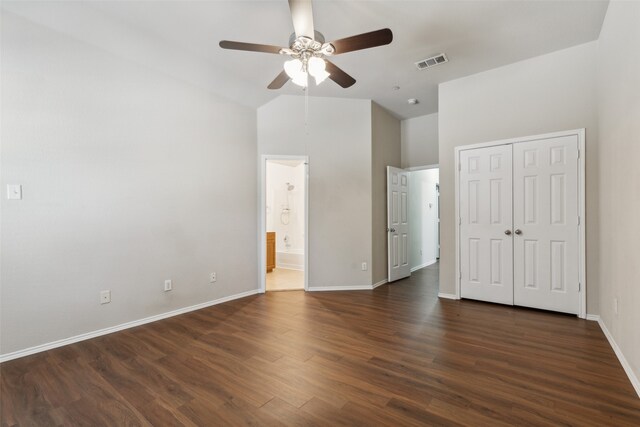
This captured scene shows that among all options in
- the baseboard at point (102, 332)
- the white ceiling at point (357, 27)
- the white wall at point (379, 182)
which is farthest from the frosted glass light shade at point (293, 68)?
the baseboard at point (102, 332)

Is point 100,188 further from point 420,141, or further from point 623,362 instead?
point 420,141

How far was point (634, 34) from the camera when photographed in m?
2.07

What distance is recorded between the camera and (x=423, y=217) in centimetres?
688

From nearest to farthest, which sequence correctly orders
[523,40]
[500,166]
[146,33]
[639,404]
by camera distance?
1. [639,404]
2. [146,33]
3. [523,40]
4. [500,166]

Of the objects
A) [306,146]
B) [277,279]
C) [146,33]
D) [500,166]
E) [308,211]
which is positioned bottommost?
[277,279]

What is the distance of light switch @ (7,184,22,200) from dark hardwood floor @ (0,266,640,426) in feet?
4.50

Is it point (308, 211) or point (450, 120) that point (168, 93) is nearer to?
point (308, 211)

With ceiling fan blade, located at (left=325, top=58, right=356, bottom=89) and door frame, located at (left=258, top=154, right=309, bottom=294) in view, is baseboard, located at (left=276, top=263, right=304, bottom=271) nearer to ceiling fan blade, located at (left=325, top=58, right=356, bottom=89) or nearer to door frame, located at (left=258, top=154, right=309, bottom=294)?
door frame, located at (left=258, top=154, right=309, bottom=294)

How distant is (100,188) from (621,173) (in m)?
4.66

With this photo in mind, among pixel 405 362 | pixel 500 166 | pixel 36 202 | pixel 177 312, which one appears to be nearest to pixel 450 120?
pixel 500 166

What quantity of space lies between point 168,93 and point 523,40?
4.09m

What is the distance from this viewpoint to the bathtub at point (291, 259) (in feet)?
22.3

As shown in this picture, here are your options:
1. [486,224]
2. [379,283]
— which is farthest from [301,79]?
[379,283]

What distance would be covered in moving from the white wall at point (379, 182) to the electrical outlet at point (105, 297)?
351cm
